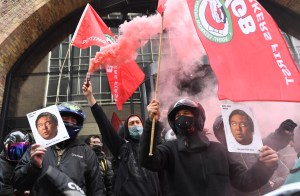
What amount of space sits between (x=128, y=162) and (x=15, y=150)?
1236 millimetres

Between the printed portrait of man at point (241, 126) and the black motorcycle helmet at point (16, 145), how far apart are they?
Result: 2183 mm

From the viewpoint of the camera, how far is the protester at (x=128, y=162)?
2.99m

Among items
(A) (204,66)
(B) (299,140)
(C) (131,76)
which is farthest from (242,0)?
(A) (204,66)

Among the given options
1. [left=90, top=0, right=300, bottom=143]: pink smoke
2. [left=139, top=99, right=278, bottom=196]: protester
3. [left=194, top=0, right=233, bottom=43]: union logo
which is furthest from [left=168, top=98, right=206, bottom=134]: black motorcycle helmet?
[left=90, top=0, right=300, bottom=143]: pink smoke

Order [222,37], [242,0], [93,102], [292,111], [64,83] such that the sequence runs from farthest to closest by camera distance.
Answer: [64,83] < [292,111] < [93,102] < [242,0] < [222,37]

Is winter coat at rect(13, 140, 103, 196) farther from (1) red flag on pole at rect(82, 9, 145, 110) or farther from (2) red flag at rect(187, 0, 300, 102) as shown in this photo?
(1) red flag on pole at rect(82, 9, 145, 110)

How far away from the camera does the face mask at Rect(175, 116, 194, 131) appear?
2.52 m

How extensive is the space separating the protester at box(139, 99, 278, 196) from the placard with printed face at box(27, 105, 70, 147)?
0.70 m

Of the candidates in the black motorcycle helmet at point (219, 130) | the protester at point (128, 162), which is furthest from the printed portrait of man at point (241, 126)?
the protester at point (128, 162)

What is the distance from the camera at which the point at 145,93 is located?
6.88 metres

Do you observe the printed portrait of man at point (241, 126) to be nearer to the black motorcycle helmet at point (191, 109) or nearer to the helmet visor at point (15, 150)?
the black motorcycle helmet at point (191, 109)

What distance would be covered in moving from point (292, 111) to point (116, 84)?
2657 millimetres

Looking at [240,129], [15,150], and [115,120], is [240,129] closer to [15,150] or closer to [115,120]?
[15,150]

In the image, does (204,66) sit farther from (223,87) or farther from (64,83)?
(223,87)
